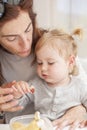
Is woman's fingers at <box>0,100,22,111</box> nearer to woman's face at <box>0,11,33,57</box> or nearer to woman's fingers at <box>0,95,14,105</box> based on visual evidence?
woman's fingers at <box>0,95,14,105</box>

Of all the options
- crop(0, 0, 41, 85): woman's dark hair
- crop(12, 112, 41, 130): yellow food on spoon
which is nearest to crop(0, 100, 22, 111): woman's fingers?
crop(12, 112, 41, 130): yellow food on spoon

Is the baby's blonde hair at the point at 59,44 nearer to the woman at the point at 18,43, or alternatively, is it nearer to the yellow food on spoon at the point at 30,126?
the woman at the point at 18,43

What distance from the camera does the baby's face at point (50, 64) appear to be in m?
0.96

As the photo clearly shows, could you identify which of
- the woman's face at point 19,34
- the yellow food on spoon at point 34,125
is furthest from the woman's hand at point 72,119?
the woman's face at point 19,34

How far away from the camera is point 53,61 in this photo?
960 millimetres

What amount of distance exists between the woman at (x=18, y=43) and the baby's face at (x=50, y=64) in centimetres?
6

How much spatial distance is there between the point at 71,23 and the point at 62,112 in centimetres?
77

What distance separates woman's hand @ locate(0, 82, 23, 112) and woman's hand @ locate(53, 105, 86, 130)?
15 cm

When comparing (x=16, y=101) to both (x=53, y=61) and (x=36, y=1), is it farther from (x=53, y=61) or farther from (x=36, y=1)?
(x=36, y=1)

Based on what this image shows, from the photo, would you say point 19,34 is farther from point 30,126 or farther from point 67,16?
point 67,16

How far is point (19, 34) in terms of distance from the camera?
0.96 metres

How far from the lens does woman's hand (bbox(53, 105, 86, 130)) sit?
3.02 feet

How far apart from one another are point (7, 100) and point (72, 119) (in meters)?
0.22

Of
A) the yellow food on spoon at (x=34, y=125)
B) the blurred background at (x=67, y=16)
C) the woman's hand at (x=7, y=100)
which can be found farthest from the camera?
the blurred background at (x=67, y=16)
